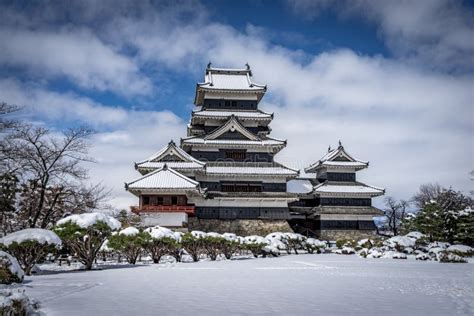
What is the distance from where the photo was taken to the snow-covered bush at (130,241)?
20281 mm

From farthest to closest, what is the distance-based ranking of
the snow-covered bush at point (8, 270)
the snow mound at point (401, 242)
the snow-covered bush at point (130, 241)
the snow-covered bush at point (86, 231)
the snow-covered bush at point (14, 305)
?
1. the snow mound at point (401, 242)
2. the snow-covered bush at point (130, 241)
3. the snow-covered bush at point (86, 231)
4. the snow-covered bush at point (8, 270)
5. the snow-covered bush at point (14, 305)

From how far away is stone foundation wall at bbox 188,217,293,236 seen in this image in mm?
37688

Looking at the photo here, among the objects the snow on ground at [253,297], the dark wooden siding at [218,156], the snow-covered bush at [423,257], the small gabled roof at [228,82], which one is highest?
the small gabled roof at [228,82]

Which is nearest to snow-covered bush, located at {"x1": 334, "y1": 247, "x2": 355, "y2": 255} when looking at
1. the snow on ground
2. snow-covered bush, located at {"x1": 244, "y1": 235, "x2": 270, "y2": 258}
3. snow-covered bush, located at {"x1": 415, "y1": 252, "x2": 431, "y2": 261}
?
snow-covered bush, located at {"x1": 415, "y1": 252, "x2": 431, "y2": 261}

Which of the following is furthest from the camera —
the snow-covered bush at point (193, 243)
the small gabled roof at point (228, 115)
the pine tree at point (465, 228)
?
the small gabled roof at point (228, 115)

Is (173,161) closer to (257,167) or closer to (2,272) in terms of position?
(257,167)

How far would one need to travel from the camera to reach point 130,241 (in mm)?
20672

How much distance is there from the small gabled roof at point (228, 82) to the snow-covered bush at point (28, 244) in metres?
30.3

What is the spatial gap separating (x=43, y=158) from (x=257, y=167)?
916 inches

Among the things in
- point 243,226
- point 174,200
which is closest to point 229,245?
point 174,200

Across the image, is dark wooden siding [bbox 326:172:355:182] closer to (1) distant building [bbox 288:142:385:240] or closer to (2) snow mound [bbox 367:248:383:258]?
(1) distant building [bbox 288:142:385:240]

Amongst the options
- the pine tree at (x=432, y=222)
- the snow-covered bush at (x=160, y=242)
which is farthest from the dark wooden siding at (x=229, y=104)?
the snow-covered bush at (x=160, y=242)

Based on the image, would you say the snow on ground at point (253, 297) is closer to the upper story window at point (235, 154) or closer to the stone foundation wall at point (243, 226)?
the stone foundation wall at point (243, 226)

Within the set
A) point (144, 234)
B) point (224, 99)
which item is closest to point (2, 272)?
point (144, 234)
